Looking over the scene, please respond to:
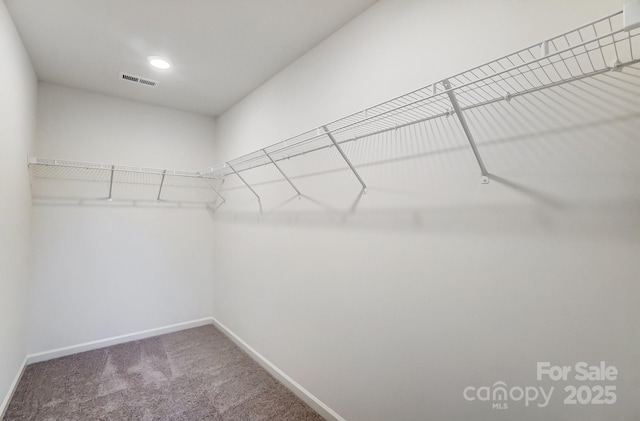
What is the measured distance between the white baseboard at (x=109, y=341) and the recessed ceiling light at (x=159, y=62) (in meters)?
2.60

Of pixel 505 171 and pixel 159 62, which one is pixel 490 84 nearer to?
pixel 505 171

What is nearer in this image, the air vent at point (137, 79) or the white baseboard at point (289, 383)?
the white baseboard at point (289, 383)

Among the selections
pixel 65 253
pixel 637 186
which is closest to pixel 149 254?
pixel 65 253

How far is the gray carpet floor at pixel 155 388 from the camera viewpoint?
196cm

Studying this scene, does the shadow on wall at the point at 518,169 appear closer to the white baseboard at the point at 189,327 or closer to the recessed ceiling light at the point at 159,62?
the white baseboard at the point at 189,327

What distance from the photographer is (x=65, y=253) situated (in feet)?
9.00

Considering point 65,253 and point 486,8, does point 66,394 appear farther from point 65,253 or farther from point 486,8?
point 486,8

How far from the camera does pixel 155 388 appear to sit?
2238mm

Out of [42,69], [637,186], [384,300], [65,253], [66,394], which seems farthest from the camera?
[65,253]

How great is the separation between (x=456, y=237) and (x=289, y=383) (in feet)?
5.64

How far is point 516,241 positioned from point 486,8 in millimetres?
959

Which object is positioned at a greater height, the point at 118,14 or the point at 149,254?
the point at 118,14

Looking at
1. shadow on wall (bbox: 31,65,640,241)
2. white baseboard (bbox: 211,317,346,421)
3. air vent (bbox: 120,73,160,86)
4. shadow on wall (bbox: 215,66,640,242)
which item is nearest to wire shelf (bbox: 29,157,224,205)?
air vent (bbox: 120,73,160,86)

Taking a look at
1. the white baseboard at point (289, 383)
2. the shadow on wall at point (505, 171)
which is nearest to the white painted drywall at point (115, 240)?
the white baseboard at point (289, 383)
